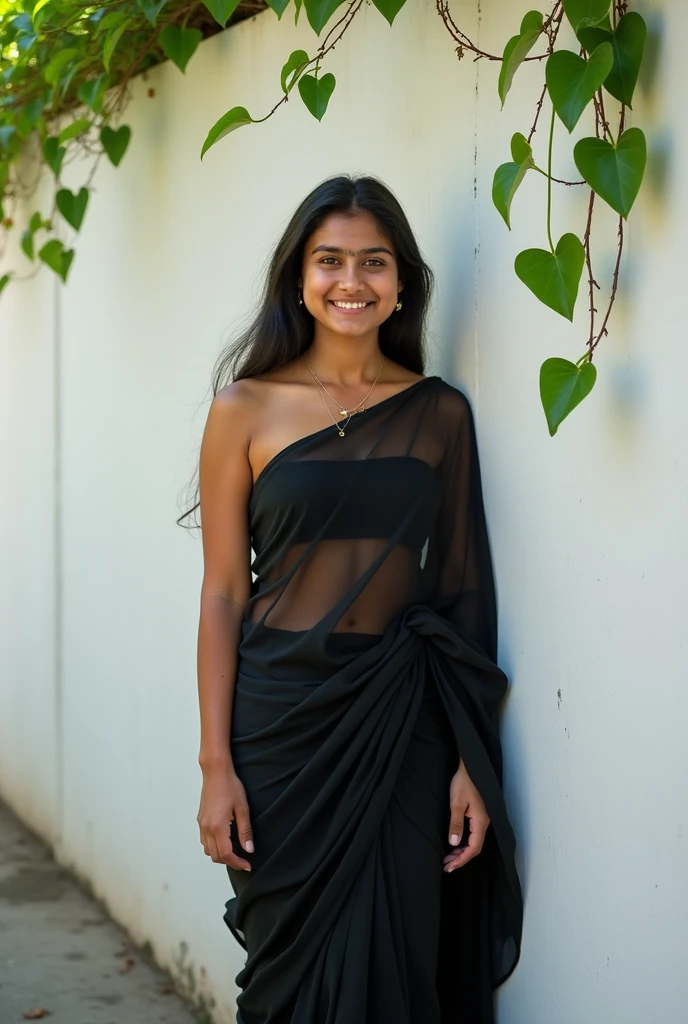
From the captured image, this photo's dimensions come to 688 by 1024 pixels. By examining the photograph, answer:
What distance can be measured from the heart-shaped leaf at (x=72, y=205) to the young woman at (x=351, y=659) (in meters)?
1.42

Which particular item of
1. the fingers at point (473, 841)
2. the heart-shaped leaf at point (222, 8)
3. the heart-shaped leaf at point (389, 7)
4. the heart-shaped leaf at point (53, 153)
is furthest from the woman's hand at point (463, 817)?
the heart-shaped leaf at point (53, 153)

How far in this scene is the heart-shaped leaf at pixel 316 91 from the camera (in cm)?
233

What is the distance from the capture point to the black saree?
225cm

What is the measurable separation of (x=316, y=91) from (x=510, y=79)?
493 millimetres

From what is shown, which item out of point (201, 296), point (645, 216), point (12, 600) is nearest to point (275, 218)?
point (201, 296)

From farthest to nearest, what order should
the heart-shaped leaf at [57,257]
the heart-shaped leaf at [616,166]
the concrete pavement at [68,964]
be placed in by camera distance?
the heart-shaped leaf at [57,257] → the concrete pavement at [68,964] → the heart-shaped leaf at [616,166]

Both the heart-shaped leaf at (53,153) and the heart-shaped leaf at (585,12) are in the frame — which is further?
the heart-shaped leaf at (53,153)

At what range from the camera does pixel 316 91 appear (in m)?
2.34

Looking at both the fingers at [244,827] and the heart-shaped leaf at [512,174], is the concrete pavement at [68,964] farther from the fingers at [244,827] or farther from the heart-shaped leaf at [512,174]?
the heart-shaped leaf at [512,174]

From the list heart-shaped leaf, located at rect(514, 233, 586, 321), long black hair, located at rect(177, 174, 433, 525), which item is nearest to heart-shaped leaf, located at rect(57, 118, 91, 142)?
long black hair, located at rect(177, 174, 433, 525)

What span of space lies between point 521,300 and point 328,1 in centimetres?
58

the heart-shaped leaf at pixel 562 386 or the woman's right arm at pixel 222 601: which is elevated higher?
the heart-shaped leaf at pixel 562 386

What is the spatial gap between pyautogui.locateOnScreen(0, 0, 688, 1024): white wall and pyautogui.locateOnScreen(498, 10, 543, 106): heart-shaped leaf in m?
0.15

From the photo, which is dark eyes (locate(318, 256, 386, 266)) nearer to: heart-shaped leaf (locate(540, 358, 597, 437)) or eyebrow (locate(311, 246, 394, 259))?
eyebrow (locate(311, 246, 394, 259))
